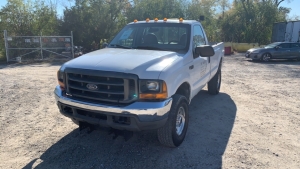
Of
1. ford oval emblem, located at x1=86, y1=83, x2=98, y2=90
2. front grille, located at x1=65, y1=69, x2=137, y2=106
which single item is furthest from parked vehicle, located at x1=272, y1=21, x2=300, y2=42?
ford oval emblem, located at x1=86, y1=83, x2=98, y2=90

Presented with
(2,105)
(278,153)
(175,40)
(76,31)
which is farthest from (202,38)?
(76,31)

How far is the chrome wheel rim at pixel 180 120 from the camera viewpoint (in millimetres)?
3950

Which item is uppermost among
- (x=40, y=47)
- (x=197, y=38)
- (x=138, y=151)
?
(x=197, y=38)

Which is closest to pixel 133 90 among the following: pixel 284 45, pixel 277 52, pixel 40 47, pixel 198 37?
pixel 198 37

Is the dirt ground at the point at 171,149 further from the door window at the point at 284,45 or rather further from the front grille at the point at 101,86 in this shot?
the door window at the point at 284,45

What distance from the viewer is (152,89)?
3.29 meters

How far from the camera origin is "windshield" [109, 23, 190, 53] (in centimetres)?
456

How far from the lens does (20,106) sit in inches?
233

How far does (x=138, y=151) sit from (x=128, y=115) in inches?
36.8

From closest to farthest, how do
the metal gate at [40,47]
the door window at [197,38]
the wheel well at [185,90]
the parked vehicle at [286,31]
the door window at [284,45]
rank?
the wheel well at [185,90]
the door window at [197,38]
the metal gate at [40,47]
the door window at [284,45]
the parked vehicle at [286,31]

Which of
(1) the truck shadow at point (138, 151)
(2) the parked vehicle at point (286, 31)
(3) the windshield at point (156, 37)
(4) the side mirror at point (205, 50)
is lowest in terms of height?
(1) the truck shadow at point (138, 151)

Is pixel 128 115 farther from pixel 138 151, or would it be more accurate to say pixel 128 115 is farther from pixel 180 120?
pixel 180 120

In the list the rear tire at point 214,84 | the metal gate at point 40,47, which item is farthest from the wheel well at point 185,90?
the metal gate at point 40,47

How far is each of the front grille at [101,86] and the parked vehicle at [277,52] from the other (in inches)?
597
